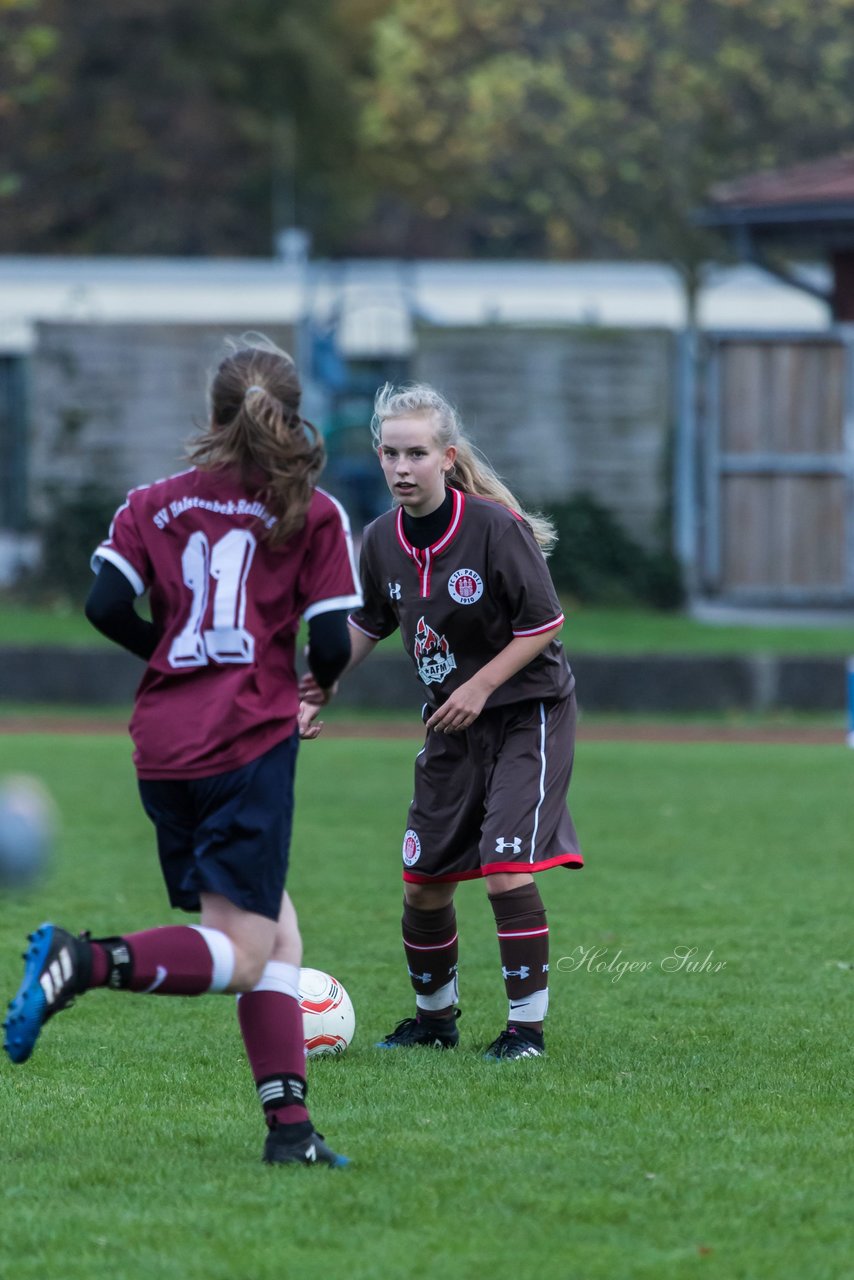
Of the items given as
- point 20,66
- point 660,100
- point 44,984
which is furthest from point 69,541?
point 44,984

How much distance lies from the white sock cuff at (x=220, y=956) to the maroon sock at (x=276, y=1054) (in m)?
0.15

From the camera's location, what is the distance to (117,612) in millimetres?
4113

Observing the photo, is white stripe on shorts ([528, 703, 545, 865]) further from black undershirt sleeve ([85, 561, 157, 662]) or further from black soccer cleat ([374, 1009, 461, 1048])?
black undershirt sleeve ([85, 561, 157, 662])

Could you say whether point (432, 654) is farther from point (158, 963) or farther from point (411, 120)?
point (411, 120)

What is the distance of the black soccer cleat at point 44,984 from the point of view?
379cm

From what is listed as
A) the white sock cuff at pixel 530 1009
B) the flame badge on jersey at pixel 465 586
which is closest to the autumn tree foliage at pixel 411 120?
the flame badge on jersey at pixel 465 586

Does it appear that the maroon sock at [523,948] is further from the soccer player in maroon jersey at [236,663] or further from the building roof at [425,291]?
the building roof at [425,291]

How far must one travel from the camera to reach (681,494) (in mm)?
18328

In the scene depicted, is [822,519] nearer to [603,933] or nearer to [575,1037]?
[603,933]

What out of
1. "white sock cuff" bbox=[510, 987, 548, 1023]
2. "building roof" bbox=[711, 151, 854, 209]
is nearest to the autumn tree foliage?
"building roof" bbox=[711, 151, 854, 209]

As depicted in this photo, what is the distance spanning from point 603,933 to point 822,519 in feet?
38.1

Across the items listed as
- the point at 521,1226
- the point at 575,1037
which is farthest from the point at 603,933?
the point at 521,1226

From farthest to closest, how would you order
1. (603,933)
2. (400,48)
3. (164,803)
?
(400,48), (603,933), (164,803)

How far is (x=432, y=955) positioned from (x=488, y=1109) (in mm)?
846
